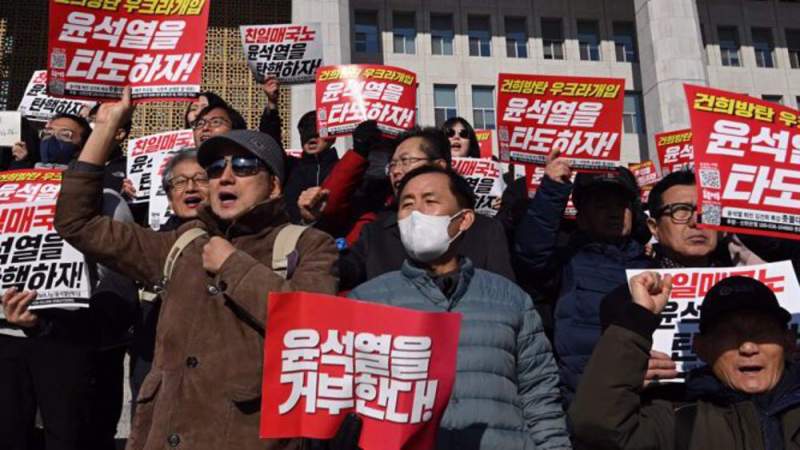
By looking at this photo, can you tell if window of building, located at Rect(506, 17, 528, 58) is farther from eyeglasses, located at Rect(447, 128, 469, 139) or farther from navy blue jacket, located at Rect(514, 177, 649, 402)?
navy blue jacket, located at Rect(514, 177, 649, 402)

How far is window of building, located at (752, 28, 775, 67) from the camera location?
2564 centimetres

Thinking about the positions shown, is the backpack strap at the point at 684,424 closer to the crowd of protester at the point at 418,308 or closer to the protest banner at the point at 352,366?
the crowd of protester at the point at 418,308

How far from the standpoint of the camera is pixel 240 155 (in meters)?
2.77

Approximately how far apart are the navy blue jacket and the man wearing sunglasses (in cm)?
134

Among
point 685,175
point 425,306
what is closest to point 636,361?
point 425,306

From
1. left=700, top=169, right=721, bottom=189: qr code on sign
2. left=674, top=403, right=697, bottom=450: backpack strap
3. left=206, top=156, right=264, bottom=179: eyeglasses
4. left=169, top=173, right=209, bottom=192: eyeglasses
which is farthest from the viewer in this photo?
left=169, top=173, right=209, bottom=192: eyeglasses

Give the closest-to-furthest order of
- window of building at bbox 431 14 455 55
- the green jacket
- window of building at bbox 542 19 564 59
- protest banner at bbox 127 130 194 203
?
the green jacket
protest banner at bbox 127 130 194 203
window of building at bbox 431 14 455 55
window of building at bbox 542 19 564 59

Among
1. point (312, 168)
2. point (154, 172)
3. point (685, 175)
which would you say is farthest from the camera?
point (154, 172)

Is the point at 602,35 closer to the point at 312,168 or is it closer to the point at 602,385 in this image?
the point at 312,168

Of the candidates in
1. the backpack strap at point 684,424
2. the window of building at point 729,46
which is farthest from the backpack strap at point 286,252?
the window of building at point 729,46

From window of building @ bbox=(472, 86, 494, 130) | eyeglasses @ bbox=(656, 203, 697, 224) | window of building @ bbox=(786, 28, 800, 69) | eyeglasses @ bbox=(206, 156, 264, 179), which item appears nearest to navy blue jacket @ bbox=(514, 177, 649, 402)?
eyeglasses @ bbox=(656, 203, 697, 224)

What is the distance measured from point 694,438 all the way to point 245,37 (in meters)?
5.93

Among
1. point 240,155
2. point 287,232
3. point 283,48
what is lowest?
point 287,232

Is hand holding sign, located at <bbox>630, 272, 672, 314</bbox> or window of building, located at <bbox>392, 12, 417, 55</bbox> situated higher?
window of building, located at <bbox>392, 12, 417, 55</bbox>
